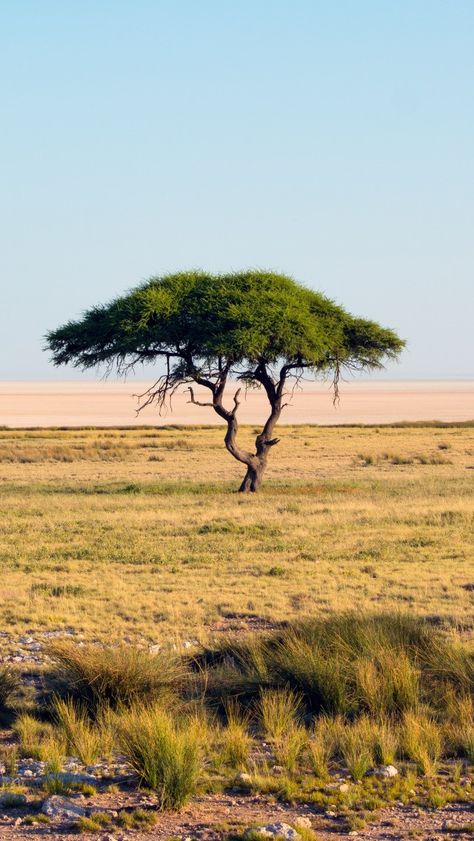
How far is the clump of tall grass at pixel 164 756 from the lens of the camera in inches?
297

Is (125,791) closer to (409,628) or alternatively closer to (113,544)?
(409,628)

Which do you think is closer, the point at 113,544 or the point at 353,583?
the point at 353,583

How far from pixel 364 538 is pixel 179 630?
10329 mm

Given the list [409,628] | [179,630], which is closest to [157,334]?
[179,630]

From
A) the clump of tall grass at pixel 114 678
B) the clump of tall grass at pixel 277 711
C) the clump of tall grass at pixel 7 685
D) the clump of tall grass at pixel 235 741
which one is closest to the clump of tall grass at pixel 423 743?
the clump of tall grass at pixel 277 711

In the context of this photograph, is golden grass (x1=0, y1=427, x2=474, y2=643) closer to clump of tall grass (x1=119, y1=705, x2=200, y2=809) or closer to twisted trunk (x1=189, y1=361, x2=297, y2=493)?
twisted trunk (x1=189, y1=361, x2=297, y2=493)

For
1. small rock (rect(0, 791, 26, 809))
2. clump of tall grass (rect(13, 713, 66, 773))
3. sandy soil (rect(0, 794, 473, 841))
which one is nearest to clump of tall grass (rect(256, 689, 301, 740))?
sandy soil (rect(0, 794, 473, 841))

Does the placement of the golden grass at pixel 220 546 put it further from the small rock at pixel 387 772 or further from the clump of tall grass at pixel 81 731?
the small rock at pixel 387 772

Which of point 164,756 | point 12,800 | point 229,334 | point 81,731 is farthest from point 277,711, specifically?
point 229,334

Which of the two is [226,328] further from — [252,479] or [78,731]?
[78,731]

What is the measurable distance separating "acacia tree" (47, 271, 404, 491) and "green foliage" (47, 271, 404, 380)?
3cm

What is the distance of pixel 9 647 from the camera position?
13.0 m

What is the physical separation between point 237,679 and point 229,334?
78.7 feet

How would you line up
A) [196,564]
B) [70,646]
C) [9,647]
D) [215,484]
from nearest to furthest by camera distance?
[70,646] < [9,647] < [196,564] < [215,484]
